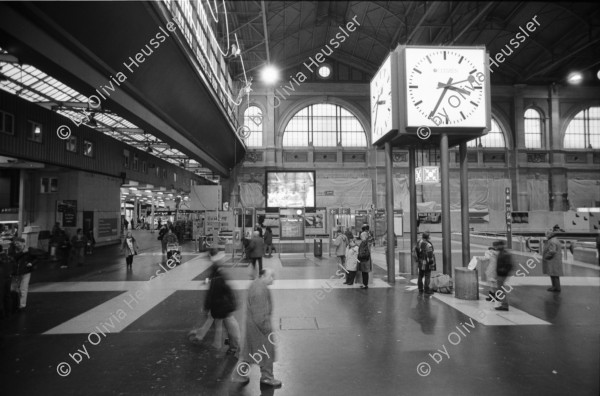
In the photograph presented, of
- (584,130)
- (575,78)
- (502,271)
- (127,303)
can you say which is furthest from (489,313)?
(584,130)

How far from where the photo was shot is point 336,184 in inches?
1496

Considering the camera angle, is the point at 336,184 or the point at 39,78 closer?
the point at 39,78

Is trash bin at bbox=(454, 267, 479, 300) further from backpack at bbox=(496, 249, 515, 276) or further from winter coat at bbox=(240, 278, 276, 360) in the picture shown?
winter coat at bbox=(240, 278, 276, 360)

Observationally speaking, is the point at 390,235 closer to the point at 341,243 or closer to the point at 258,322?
the point at 341,243

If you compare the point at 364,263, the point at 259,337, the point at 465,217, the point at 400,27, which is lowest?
the point at 259,337

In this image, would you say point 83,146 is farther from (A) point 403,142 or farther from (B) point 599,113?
(B) point 599,113

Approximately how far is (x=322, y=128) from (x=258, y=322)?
35.5 meters

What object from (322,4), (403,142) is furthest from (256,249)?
(322,4)

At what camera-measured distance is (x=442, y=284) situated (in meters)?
10.0

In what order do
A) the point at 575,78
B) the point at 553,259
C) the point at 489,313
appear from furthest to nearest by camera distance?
the point at 575,78 → the point at 553,259 → the point at 489,313

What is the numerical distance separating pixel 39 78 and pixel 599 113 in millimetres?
51777

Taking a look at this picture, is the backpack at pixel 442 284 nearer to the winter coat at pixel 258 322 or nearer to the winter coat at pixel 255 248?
the winter coat at pixel 255 248

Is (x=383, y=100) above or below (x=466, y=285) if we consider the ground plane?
above

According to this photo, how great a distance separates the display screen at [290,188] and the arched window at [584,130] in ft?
97.1
